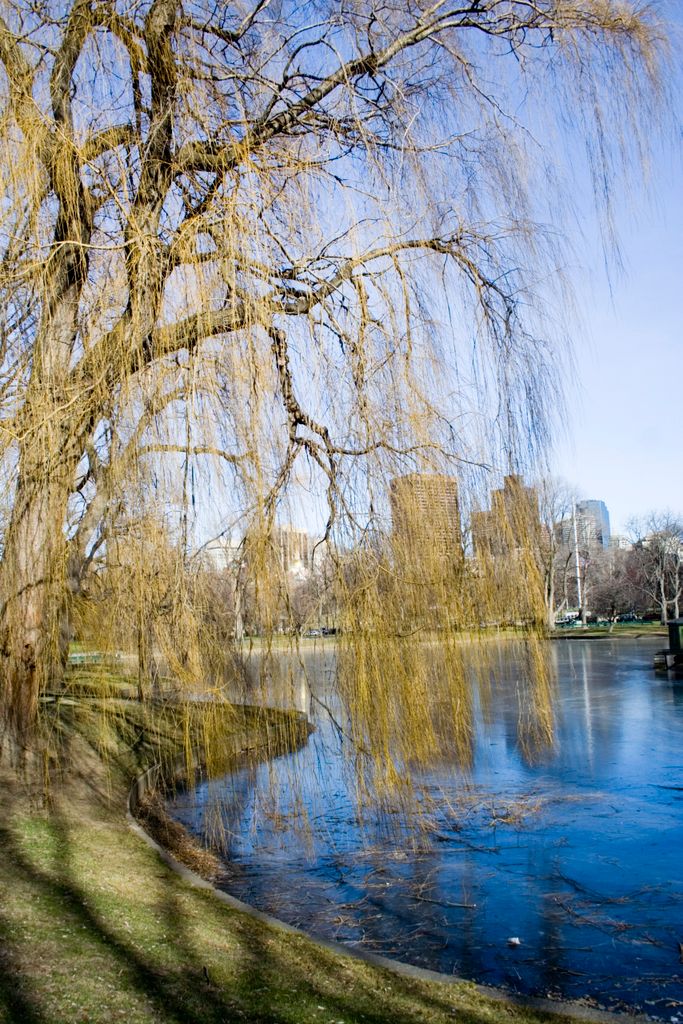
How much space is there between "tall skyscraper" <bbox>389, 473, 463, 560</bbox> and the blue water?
0.66 meters

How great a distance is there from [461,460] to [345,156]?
5.56ft

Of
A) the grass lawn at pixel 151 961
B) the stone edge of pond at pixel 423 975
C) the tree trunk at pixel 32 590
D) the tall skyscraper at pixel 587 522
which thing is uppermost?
the tall skyscraper at pixel 587 522

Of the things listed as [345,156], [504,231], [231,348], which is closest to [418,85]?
[345,156]

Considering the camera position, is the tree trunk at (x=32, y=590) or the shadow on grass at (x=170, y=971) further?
the tree trunk at (x=32, y=590)

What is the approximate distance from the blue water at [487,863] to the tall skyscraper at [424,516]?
657 mm

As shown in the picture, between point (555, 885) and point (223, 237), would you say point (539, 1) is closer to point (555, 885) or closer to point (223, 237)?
point (223, 237)

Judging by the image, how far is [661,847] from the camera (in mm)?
6102

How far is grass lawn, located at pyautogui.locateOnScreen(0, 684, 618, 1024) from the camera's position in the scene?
2.87 meters

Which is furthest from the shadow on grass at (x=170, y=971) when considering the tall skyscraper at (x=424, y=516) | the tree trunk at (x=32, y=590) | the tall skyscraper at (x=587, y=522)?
the tall skyscraper at (x=587, y=522)

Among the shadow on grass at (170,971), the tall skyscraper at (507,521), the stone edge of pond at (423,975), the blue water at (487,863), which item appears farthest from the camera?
the blue water at (487,863)

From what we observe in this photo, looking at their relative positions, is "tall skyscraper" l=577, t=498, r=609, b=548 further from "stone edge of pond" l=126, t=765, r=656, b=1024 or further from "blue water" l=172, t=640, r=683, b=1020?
"stone edge of pond" l=126, t=765, r=656, b=1024

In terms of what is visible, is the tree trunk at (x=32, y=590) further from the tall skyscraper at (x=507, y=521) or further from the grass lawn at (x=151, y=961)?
the tall skyscraper at (x=507, y=521)

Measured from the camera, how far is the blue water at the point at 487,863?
13.3 feet

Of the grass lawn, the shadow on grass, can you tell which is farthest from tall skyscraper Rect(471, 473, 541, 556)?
the shadow on grass
